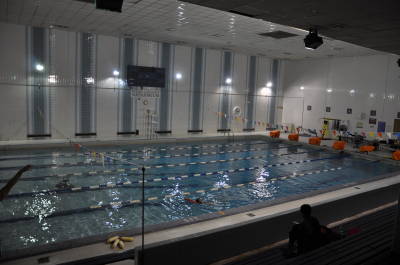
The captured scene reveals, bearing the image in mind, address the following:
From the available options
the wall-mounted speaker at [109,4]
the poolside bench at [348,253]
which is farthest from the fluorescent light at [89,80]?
the poolside bench at [348,253]

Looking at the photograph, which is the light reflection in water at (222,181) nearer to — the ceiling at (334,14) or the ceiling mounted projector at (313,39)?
the ceiling mounted projector at (313,39)

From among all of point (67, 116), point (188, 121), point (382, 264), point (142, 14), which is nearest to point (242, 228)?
point (382, 264)

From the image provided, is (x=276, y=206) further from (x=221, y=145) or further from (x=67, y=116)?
(x=67, y=116)

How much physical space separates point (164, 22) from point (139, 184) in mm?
6405

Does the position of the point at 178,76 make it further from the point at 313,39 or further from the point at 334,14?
the point at 334,14

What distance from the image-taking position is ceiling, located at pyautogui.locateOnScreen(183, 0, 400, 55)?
4.06 m

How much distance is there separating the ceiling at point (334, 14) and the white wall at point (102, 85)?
11.9 metres

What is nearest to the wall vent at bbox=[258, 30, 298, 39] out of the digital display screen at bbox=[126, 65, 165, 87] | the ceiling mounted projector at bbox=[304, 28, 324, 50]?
the digital display screen at bbox=[126, 65, 165, 87]

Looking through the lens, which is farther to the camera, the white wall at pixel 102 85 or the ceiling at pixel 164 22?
the white wall at pixel 102 85

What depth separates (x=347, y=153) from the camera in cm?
1460

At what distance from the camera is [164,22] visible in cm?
1188

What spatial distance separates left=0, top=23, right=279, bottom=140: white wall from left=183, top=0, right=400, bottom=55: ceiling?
39.1 feet

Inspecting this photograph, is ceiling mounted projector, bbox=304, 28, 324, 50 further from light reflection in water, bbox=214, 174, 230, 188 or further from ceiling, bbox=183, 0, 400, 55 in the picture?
light reflection in water, bbox=214, 174, 230, 188

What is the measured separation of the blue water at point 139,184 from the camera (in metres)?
6.12
